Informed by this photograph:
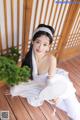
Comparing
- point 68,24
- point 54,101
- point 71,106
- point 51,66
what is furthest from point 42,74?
point 68,24

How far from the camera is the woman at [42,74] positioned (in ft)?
4.19

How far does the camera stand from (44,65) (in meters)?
1.47

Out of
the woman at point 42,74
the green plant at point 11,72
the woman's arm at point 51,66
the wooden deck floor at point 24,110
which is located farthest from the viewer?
the wooden deck floor at point 24,110

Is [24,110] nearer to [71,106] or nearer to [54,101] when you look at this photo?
[54,101]

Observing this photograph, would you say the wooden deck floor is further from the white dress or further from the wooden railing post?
the wooden railing post

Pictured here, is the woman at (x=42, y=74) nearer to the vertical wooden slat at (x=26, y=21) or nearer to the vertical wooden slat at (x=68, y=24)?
the vertical wooden slat at (x=26, y=21)

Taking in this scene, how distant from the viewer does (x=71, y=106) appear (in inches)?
62.6

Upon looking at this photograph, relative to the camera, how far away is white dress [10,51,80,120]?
1.44m

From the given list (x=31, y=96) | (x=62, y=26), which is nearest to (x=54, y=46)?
(x=62, y=26)

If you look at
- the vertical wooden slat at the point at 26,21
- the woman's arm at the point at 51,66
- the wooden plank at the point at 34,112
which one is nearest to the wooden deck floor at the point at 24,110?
the wooden plank at the point at 34,112

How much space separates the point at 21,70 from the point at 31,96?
48 cm

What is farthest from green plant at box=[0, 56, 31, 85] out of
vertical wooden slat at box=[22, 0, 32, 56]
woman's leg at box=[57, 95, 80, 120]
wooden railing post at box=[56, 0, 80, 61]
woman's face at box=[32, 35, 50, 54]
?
wooden railing post at box=[56, 0, 80, 61]

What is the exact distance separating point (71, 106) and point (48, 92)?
32 centimetres

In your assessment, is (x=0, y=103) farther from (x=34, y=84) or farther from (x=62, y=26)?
(x=62, y=26)
